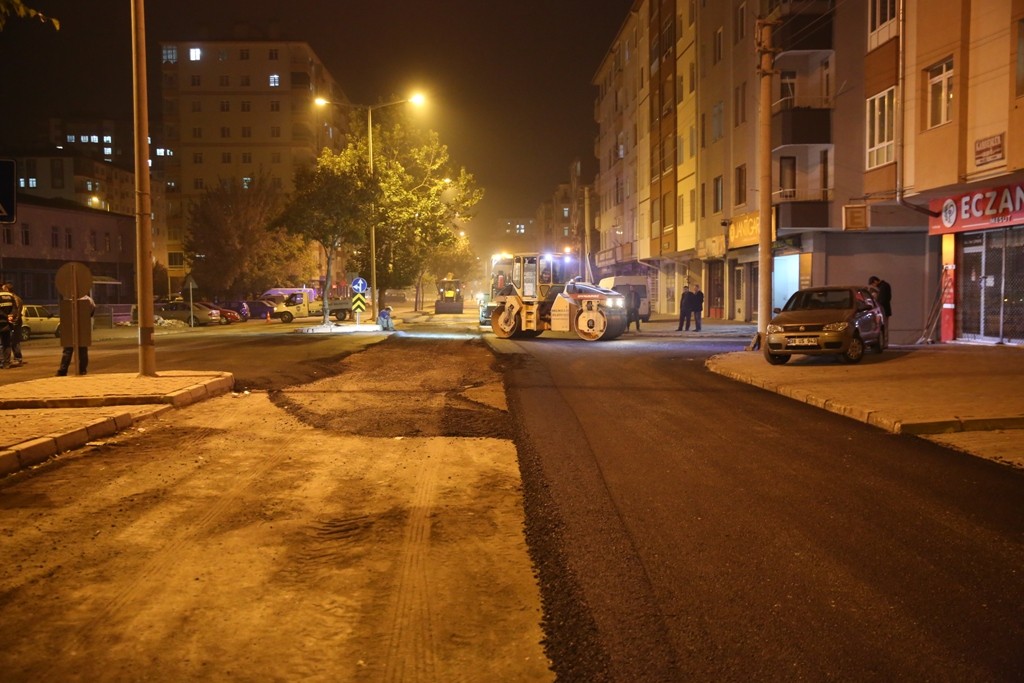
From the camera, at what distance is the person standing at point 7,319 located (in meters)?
18.1

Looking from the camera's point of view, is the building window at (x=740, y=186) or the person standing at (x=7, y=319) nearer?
the person standing at (x=7, y=319)

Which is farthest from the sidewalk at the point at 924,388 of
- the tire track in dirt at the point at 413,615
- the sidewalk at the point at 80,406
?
the sidewalk at the point at 80,406

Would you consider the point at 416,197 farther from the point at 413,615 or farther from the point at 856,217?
the point at 413,615

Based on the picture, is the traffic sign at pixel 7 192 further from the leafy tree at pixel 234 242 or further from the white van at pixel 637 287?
the leafy tree at pixel 234 242

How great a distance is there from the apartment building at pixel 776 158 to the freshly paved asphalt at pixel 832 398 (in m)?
6.02

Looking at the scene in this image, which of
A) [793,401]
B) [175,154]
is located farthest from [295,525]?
[175,154]

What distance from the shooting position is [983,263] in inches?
834

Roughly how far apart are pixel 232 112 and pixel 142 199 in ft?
282

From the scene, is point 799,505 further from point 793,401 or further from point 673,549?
point 793,401

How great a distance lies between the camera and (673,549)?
17.8 feet

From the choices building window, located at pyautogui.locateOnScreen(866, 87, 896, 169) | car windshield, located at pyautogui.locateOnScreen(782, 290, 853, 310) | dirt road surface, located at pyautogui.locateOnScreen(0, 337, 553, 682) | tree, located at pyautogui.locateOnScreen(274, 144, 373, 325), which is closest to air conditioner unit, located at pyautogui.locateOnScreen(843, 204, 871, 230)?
building window, located at pyautogui.locateOnScreen(866, 87, 896, 169)

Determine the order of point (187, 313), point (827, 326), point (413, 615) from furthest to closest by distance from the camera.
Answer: point (187, 313), point (827, 326), point (413, 615)

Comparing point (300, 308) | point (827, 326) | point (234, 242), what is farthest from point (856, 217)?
point (234, 242)

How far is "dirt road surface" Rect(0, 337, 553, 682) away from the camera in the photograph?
12.7ft
